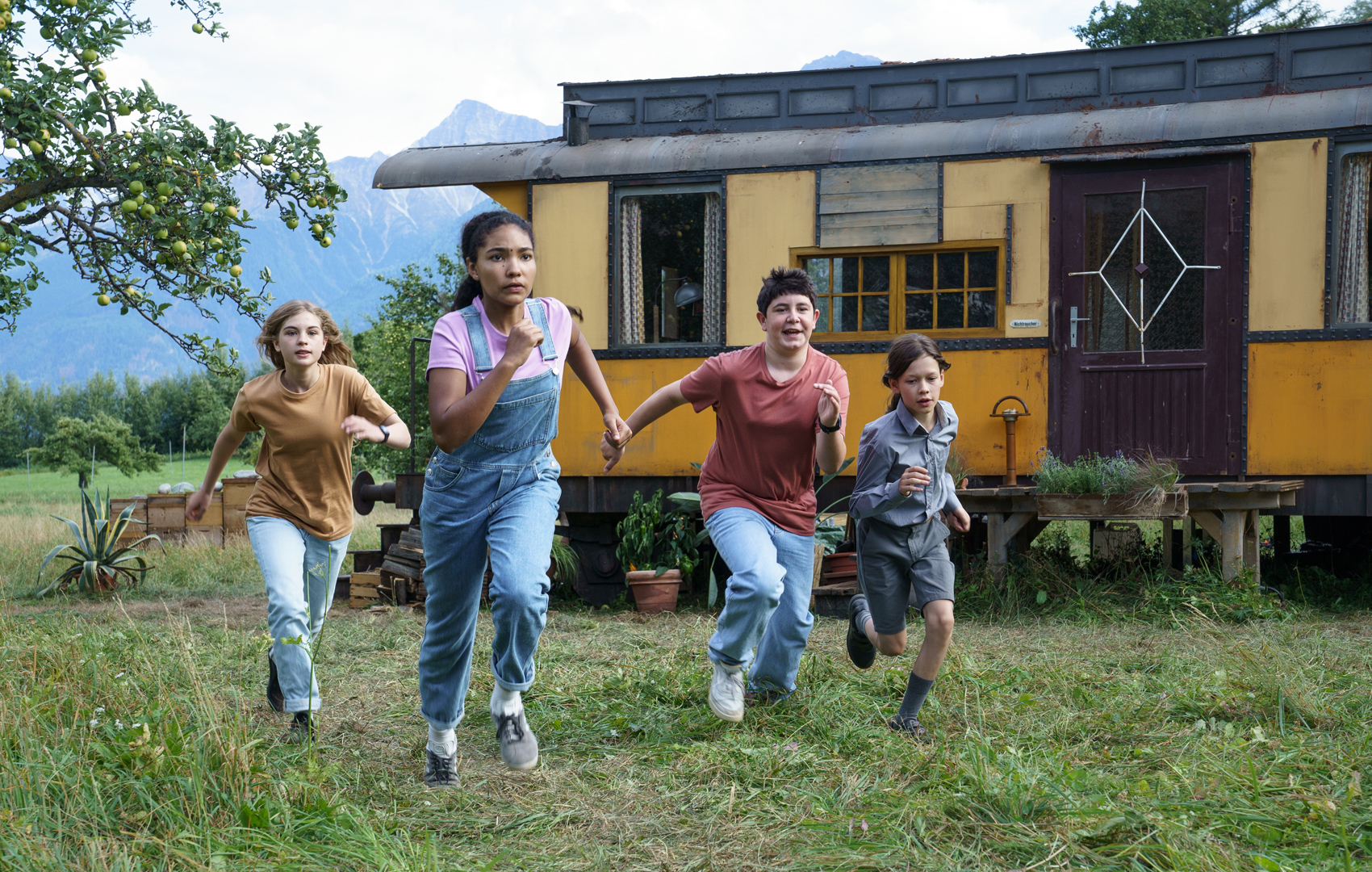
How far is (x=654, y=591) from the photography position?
8.23 m

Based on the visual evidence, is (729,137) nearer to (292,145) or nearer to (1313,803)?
(292,145)

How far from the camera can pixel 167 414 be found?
64.7 metres

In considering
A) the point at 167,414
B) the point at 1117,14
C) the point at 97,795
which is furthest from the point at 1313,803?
the point at 167,414

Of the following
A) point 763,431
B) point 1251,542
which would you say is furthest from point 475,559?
point 1251,542

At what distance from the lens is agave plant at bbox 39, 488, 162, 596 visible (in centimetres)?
980

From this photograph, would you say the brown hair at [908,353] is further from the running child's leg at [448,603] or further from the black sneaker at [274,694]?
the black sneaker at [274,694]

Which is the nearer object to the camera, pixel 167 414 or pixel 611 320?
pixel 611 320

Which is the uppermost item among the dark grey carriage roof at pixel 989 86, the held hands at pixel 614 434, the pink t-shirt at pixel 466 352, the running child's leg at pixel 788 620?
the dark grey carriage roof at pixel 989 86

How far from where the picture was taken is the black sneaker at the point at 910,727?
4129 millimetres

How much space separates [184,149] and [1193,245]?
628cm

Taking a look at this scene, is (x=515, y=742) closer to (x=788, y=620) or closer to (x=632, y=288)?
(x=788, y=620)

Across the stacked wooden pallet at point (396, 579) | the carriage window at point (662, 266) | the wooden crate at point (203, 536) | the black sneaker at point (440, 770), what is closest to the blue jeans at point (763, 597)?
the black sneaker at point (440, 770)

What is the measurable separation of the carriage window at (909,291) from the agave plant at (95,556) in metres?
6.37

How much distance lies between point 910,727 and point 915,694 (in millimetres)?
127
